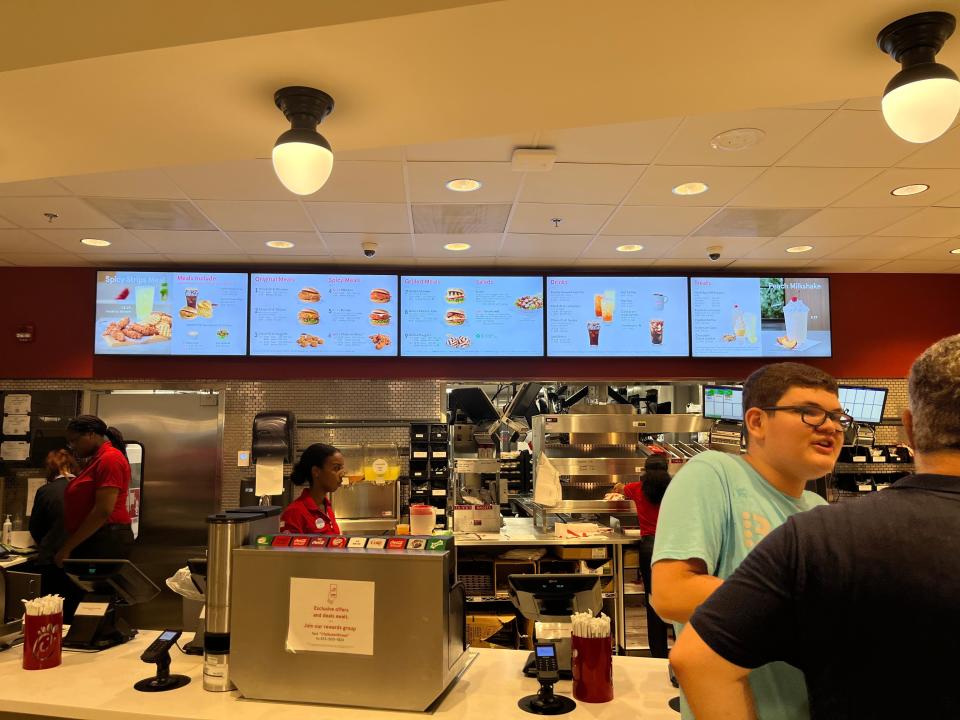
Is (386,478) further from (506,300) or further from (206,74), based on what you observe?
(206,74)

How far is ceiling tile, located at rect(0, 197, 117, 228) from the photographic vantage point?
4344 millimetres

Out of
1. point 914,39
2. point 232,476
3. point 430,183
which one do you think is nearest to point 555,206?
point 430,183

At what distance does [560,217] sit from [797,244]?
2036 mm

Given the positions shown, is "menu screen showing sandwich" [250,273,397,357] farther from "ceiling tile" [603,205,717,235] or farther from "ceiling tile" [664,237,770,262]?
"ceiling tile" [664,237,770,262]

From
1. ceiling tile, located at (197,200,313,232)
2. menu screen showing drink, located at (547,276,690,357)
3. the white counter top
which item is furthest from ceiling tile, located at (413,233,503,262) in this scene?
the white counter top

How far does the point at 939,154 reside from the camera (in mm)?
3586

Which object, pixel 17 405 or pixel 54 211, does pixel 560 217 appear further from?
pixel 17 405

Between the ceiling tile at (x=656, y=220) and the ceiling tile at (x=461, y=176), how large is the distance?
2.80ft

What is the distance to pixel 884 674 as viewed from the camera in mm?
973

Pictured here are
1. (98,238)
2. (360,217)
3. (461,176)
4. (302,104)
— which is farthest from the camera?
(98,238)

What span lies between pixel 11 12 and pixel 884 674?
2532mm

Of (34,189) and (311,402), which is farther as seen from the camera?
(311,402)

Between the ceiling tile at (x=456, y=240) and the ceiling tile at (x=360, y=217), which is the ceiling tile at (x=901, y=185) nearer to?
the ceiling tile at (x=456, y=240)

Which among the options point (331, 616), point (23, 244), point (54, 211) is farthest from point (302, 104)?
point (23, 244)
